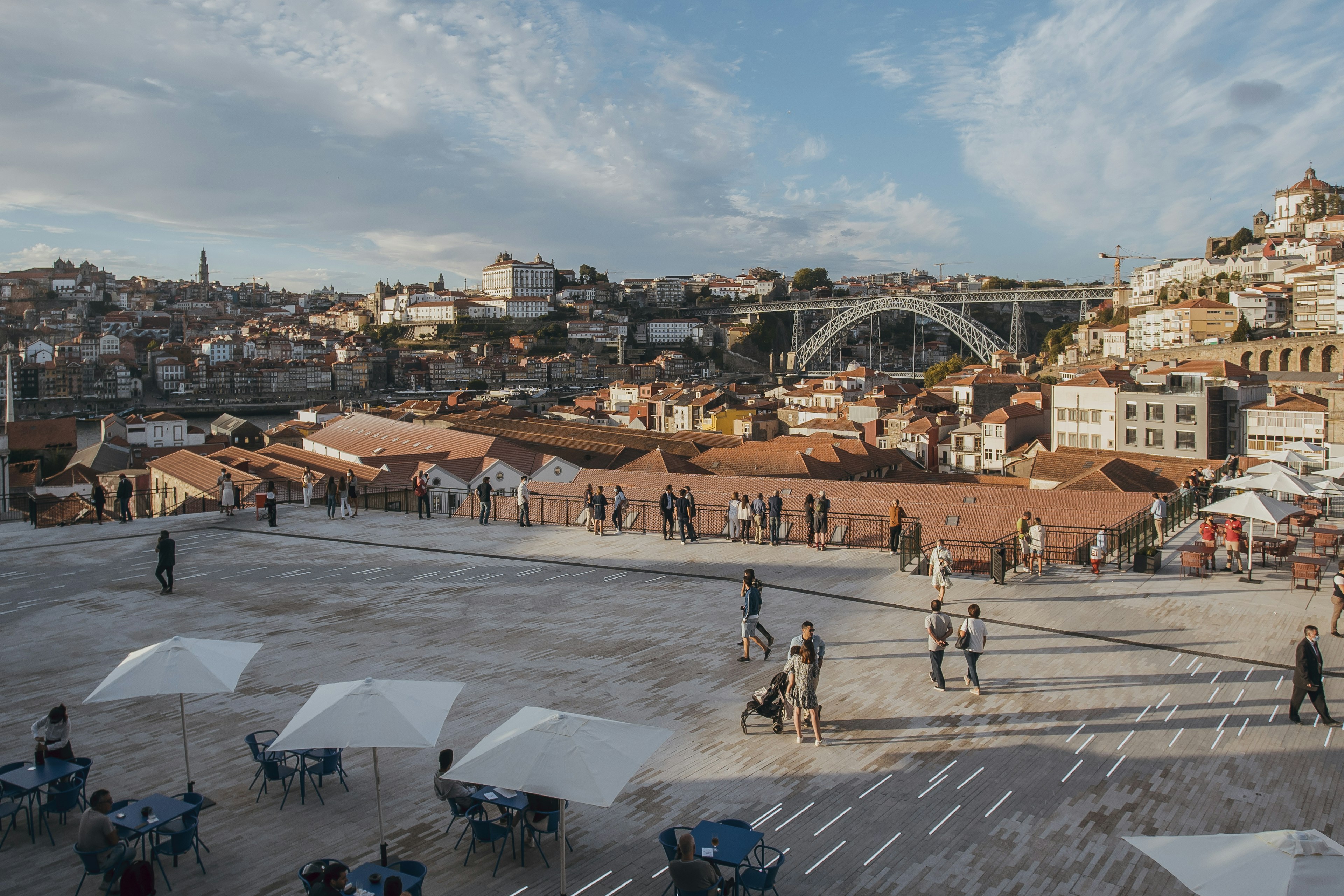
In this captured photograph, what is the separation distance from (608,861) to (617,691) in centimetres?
290

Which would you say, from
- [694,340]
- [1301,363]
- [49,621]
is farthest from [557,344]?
[49,621]

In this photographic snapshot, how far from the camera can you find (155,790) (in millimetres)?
6723

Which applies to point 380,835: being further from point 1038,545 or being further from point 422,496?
point 422,496

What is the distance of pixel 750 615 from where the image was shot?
31.1 ft

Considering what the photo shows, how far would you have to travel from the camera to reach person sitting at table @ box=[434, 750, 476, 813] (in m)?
6.04

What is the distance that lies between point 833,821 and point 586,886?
186cm

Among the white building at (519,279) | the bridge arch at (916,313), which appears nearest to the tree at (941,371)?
the bridge arch at (916,313)

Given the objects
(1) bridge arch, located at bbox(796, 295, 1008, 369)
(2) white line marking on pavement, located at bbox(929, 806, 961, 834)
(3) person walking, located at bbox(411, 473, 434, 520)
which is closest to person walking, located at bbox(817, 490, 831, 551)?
(2) white line marking on pavement, located at bbox(929, 806, 961, 834)

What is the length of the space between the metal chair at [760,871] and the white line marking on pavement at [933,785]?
4.88ft

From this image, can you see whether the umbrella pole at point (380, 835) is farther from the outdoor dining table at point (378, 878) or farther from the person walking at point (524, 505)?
the person walking at point (524, 505)

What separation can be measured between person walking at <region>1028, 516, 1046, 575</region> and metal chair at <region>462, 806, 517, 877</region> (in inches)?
369

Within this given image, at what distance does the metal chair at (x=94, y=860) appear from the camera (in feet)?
17.4

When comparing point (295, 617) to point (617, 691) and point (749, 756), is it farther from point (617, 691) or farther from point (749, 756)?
point (749, 756)

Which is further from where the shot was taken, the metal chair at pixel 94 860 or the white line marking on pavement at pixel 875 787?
the white line marking on pavement at pixel 875 787
